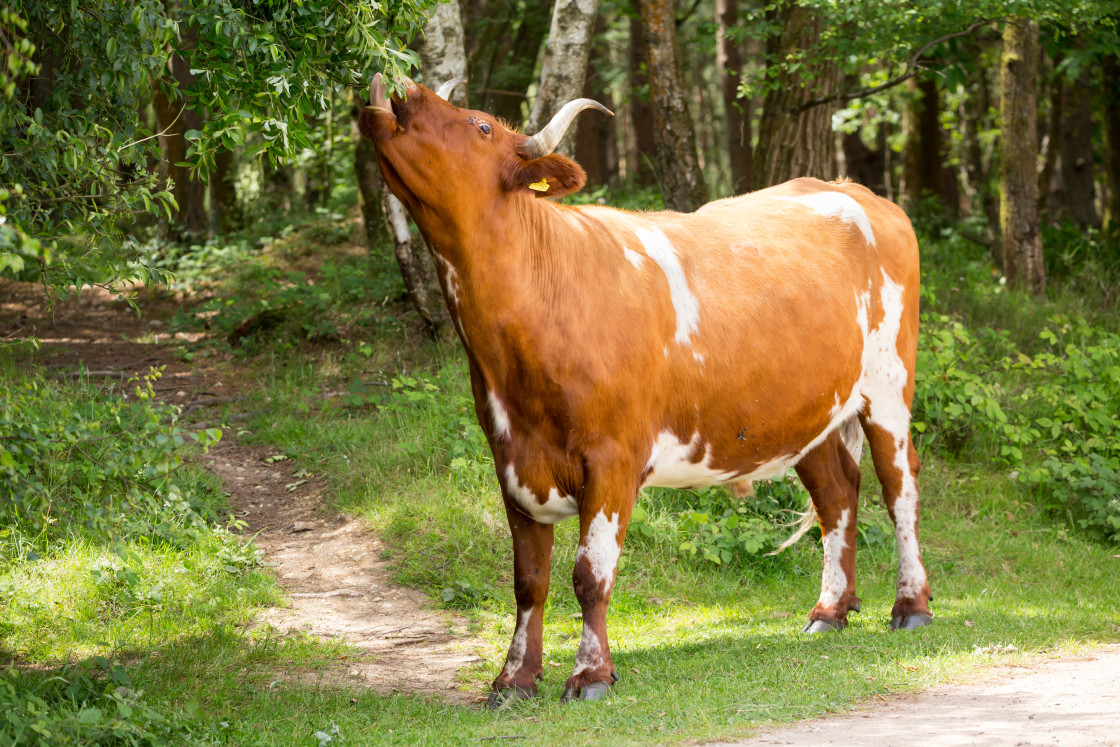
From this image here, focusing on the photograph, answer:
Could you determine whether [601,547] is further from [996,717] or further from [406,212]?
[406,212]

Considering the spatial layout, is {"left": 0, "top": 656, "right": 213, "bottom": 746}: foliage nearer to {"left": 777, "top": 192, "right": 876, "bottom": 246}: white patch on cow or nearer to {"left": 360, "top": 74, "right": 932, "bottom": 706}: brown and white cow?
{"left": 360, "top": 74, "right": 932, "bottom": 706}: brown and white cow

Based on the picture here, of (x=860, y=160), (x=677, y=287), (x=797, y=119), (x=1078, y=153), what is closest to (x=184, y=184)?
(x=797, y=119)

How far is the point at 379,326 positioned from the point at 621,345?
5928 mm

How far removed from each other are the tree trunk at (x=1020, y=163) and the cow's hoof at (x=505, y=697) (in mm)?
8375

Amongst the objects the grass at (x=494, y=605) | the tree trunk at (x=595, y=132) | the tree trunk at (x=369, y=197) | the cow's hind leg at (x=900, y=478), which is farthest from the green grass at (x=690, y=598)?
the tree trunk at (x=595, y=132)

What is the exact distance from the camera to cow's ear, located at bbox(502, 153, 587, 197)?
4.46 metres

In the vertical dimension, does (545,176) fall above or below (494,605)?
above

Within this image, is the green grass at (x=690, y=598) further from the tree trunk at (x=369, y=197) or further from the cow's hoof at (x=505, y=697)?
the tree trunk at (x=369, y=197)

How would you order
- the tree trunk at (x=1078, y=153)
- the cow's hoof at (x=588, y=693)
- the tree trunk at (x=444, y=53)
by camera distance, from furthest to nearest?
the tree trunk at (x=1078, y=153) < the tree trunk at (x=444, y=53) < the cow's hoof at (x=588, y=693)

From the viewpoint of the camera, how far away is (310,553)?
685 centimetres

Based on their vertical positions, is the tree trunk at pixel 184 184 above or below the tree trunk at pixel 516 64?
Result: below

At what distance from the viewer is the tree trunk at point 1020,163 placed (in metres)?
11.0

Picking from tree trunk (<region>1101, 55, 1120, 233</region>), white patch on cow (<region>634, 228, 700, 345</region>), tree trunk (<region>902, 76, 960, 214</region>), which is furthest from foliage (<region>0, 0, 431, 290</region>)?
tree trunk (<region>902, 76, 960, 214</region>)

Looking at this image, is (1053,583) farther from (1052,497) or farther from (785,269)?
(785,269)
